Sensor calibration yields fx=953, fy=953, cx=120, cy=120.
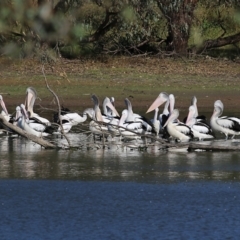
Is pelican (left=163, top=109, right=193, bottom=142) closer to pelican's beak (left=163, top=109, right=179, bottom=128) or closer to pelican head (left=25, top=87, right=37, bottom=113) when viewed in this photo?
pelican's beak (left=163, top=109, right=179, bottom=128)

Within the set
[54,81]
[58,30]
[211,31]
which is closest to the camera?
[58,30]

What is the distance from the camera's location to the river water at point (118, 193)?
8.57 meters

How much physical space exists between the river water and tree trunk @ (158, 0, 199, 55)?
33.3 ft

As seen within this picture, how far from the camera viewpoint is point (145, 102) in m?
19.1

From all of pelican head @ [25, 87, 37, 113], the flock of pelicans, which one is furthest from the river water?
pelican head @ [25, 87, 37, 113]

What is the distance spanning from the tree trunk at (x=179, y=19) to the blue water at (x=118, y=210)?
→ 42.2ft

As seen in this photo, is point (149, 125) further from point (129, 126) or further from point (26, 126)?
point (26, 126)

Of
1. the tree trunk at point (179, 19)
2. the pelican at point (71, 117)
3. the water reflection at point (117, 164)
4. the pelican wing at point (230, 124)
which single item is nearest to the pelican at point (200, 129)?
the pelican wing at point (230, 124)

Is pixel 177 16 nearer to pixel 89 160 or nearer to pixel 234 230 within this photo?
pixel 89 160

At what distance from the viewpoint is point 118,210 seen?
929cm

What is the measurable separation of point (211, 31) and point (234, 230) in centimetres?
1799

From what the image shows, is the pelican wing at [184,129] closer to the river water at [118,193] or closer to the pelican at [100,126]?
the pelican at [100,126]

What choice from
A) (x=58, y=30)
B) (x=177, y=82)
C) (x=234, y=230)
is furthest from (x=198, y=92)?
(x=234, y=230)

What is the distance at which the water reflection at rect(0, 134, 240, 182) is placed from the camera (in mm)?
11094
